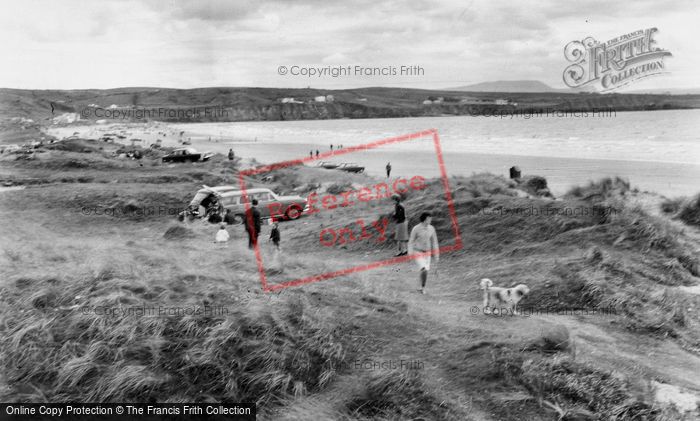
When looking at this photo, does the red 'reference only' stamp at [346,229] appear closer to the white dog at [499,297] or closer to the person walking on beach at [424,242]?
the person walking on beach at [424,242]

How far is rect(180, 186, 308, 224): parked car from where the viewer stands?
66.5ft

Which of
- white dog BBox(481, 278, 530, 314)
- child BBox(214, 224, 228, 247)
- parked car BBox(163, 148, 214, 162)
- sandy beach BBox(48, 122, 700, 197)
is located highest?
parked car BBox(163, 148, 214, 162)

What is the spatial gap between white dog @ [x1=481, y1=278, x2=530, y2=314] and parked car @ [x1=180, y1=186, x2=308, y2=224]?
12.3 metres

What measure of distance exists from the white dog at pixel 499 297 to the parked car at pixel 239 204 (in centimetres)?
1227

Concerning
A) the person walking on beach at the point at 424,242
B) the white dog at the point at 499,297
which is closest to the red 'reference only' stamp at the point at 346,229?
the person walking on beach at the point at 424,242

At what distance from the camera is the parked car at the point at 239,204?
798 inches

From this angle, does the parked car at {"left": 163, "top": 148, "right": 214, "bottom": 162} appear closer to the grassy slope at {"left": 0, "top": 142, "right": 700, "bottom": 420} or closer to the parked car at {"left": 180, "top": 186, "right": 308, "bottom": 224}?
the parked car at {"left": 180, "top": 186, "right": 308, "bottom": 224}

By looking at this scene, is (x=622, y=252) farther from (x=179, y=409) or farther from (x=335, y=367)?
(x=179, y=409)

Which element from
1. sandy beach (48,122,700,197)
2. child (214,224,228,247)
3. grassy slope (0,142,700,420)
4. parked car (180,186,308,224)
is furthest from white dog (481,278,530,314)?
sandy beach (48,122,700,197)

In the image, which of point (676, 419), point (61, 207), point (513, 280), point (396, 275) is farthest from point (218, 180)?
point (676, 419)

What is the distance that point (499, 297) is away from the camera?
9453 millimetres

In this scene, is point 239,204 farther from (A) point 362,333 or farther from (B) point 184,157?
(B) point 184,157

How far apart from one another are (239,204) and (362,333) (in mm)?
12771

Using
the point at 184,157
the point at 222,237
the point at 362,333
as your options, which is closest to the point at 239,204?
the point at 222,237
